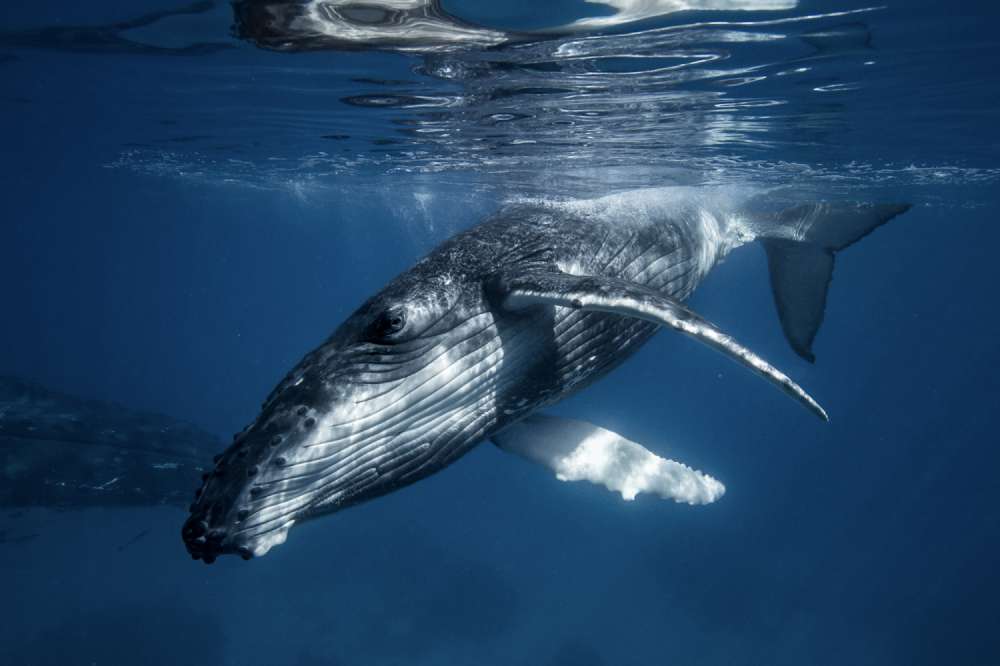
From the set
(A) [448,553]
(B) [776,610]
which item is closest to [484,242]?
(A) [448,553]

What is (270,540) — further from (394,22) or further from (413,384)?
(394,22)

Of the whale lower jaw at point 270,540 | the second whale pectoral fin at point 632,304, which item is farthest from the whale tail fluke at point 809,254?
the whale lower jaw at point 270,540

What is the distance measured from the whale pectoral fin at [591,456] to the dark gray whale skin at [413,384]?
469 mm

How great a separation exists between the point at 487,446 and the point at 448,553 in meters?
17.7

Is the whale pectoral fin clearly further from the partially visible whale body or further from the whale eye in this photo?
the whale eye

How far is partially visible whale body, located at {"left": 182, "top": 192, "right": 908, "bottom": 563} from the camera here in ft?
10.0

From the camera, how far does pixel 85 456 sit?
1894 cm

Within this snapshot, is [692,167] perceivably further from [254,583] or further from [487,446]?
[487,446]

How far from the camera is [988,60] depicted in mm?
9805

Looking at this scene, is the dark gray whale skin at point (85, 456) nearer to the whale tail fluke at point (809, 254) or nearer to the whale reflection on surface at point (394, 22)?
the whale reflection on surface at point (394, 22)

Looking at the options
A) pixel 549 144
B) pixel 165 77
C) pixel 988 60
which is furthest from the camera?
pixel 549 144

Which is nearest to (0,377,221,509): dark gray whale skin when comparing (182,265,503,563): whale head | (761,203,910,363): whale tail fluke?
(761,203,910,363): whale tail fluke

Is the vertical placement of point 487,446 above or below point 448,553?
below

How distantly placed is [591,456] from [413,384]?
7.39 feet
